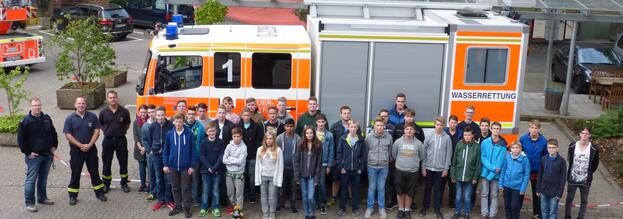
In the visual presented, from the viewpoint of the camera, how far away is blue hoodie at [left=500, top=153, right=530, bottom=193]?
9.94m

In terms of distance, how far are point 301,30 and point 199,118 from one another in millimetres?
2898

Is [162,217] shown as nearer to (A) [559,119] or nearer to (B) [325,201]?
(B) [325,201]

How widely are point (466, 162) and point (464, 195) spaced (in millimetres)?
586

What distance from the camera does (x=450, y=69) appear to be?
11.0m

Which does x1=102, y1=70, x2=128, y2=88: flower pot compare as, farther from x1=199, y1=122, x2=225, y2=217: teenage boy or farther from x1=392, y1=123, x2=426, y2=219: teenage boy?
x1=392, y1=123, x2=426, y2=219: teenage boy

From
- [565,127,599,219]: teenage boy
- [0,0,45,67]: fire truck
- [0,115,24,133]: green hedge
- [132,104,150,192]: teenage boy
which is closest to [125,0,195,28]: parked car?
[0,0,45,67]: fire truck

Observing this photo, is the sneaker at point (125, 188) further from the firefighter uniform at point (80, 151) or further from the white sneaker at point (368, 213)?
the white sneaker at point (368, 213)

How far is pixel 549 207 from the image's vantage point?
33.1 feet

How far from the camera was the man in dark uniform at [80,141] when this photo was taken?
411 inches

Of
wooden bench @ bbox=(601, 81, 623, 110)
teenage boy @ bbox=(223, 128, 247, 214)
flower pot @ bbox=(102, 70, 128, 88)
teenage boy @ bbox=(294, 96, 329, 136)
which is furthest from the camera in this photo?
flower pot @ bbox=(102, 70, 128, 88)

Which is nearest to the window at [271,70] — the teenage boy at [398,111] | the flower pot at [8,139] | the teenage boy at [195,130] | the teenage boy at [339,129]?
the teenage boy at [339,129]

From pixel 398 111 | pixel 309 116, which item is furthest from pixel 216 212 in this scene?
pixel 398 111

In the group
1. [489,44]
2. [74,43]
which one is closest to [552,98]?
[489,44]

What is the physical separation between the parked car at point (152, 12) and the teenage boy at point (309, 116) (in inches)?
819
